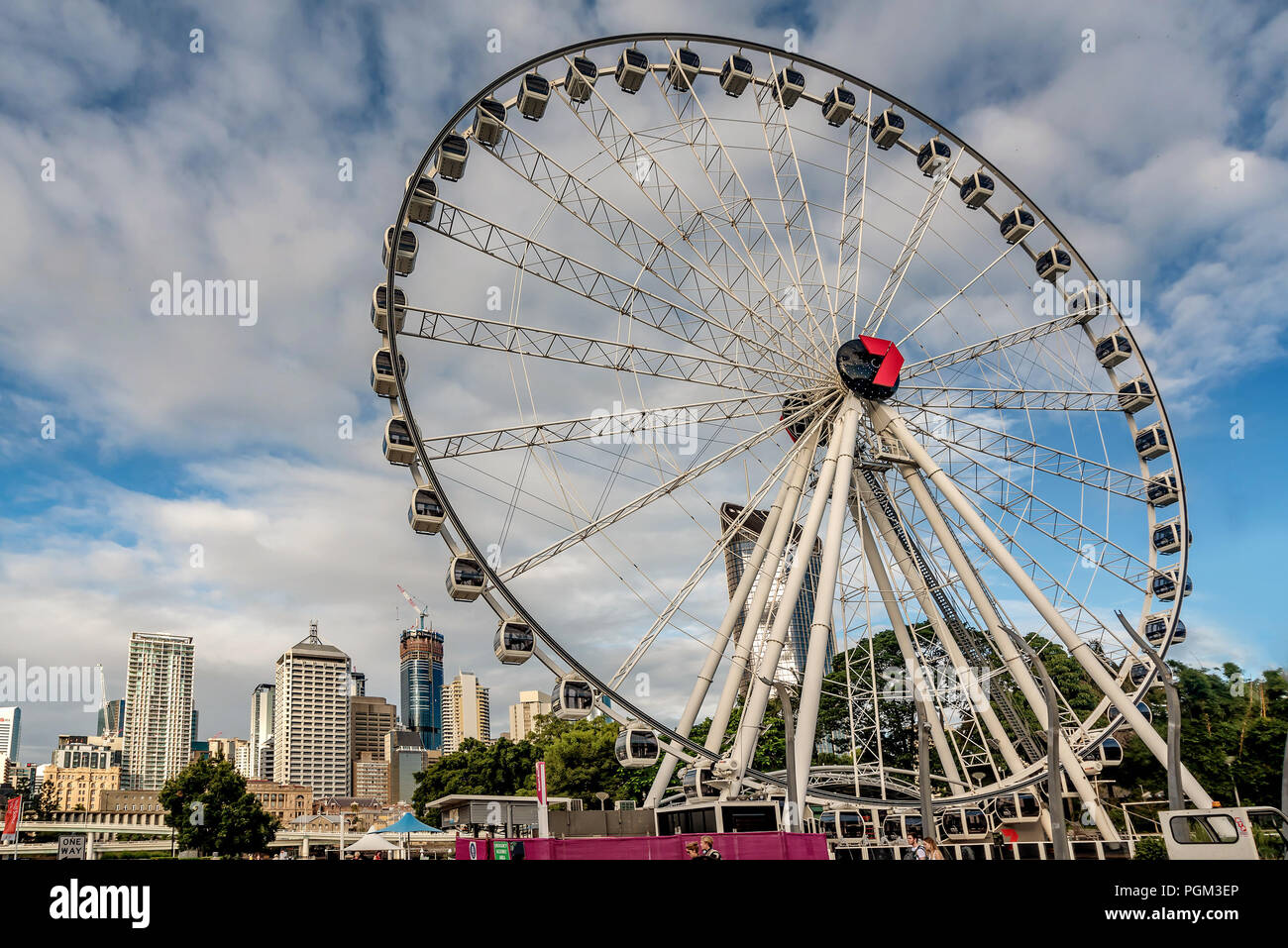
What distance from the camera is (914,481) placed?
109 feet

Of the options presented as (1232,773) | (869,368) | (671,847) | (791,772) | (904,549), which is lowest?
(1232,773)

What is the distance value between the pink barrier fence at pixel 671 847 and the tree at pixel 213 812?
66.1m

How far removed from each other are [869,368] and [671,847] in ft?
65.1

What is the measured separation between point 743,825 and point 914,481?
564 inches

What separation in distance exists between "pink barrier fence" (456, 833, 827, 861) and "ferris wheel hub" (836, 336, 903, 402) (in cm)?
1821

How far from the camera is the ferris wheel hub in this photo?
32.5 m

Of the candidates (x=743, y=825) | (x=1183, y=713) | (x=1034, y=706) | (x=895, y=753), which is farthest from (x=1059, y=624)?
(x=895, y=753)

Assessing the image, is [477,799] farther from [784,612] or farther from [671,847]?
[671,847]

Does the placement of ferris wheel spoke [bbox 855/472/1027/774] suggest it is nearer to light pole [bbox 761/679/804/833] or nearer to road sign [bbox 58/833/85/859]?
light pole [bbox 761/679/804/833]

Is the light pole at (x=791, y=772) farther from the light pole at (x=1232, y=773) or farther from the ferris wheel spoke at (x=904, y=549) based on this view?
the light pole at (x=1232, y=773)

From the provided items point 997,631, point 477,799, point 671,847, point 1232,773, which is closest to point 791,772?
point 671,847

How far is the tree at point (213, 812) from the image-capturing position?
7425cm

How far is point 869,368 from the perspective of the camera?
107 feet
